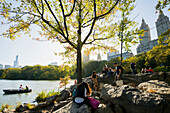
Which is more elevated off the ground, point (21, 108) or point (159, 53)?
point (159, 53)

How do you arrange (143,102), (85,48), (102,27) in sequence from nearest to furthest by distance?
1. (143,102)
2. (102,27)
3. (85,48)

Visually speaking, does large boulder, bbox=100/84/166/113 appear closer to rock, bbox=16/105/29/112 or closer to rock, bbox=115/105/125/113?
rock, bbox=115/105/125/113

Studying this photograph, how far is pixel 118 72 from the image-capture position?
294 inches

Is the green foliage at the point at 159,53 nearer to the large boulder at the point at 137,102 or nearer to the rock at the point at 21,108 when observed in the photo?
the large boulder at the point at 137,102

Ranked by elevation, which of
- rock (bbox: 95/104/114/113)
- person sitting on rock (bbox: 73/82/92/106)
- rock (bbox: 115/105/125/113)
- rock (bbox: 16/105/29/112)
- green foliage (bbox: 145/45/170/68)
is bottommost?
rock (bbox: 16/105/29/112)

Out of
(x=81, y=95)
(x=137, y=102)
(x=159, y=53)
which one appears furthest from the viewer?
(x=159, y=53)

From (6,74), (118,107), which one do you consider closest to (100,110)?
(118,107)

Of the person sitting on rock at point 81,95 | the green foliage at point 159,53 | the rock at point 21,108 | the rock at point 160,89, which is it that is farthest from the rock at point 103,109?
the green foliage at point 159,53

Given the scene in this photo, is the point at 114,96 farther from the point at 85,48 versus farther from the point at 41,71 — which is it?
the point at 41,71

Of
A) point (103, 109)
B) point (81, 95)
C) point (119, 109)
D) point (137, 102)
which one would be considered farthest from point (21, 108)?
point (137, 102)

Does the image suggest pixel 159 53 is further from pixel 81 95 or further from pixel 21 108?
pixel 21 108

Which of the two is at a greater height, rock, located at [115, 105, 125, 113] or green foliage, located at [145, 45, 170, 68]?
green foliage, located at [145, 45, 170, 68]

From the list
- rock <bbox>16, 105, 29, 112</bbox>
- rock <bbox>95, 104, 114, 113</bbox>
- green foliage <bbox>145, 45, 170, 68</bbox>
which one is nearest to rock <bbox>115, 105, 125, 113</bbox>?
rock <bbox>95, 104, 114, 113</bbox>

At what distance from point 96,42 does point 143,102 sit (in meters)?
7.23
